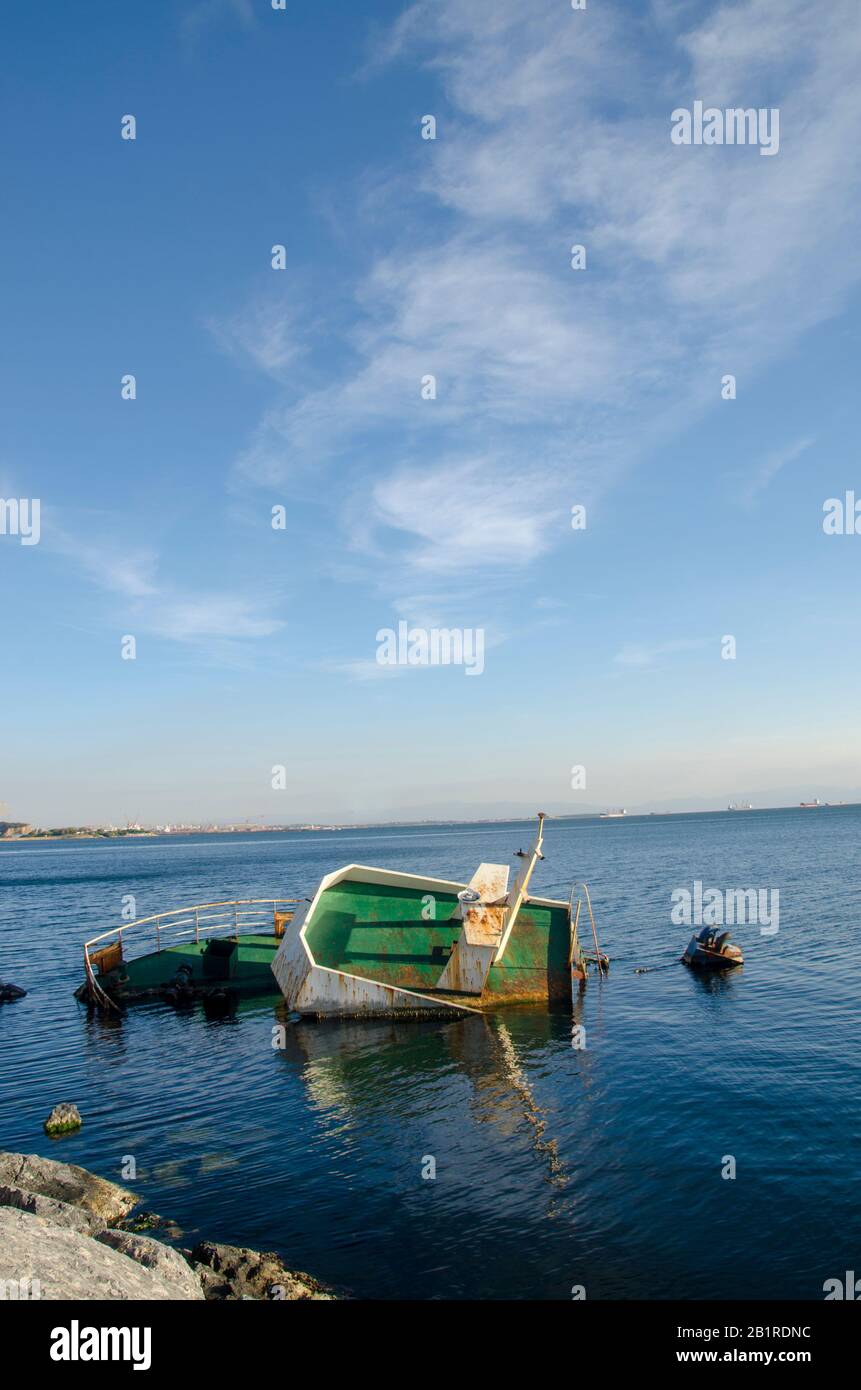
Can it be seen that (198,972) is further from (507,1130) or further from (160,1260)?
(160,1260)

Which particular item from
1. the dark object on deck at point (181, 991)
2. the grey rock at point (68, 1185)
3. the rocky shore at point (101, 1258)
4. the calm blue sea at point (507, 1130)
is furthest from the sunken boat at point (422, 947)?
the rocky shore at point (101, 1258)

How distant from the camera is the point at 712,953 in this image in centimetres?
3797

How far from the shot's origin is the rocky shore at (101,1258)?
401 inches

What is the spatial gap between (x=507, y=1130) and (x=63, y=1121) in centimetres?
1149

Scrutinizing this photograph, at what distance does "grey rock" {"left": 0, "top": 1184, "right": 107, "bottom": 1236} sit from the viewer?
13.4 meters

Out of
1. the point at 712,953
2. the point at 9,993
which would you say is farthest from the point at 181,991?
the point at 712,953

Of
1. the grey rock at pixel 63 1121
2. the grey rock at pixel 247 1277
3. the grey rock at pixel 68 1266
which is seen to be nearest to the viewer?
the grey rock at pixel 68 1266

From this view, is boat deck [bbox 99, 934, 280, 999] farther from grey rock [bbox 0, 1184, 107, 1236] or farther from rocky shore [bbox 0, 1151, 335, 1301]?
grey rock [bbox 0, 1184, 107, 1236]

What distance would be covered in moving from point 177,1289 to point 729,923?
153ft

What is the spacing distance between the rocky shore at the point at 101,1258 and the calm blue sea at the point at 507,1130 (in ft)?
3.23

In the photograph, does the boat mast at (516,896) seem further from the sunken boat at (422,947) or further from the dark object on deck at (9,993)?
the dark object on deck at (9,993)

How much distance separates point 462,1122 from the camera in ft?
64.1

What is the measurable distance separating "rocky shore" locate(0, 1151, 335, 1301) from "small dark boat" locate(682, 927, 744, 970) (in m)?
29.1
